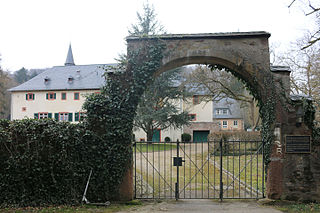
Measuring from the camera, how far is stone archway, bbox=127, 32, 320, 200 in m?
6.73

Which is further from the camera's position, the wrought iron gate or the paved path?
the wrought iron gate

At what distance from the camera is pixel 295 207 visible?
6.30 meters

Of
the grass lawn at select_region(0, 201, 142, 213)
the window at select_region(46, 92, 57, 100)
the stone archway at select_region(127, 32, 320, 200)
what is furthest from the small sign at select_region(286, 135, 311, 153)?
the window at select_region(46, 92, 57, 100)

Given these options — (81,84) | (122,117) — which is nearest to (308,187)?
(122,117)

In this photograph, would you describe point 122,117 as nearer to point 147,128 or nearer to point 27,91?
point 147,128

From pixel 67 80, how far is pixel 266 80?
34418 mm

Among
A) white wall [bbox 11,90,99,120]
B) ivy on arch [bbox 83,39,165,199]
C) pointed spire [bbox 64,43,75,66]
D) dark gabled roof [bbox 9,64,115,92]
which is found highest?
pointed spire [bbox 64,43,75,66]

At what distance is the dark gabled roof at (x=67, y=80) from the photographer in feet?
117

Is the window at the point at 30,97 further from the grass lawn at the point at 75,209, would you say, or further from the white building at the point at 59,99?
the grass lawn at the point at 75,209

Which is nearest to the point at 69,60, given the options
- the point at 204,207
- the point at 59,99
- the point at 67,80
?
the point at 67,80

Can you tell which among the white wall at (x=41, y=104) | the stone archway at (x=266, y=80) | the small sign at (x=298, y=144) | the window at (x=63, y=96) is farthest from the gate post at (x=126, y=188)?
the window at (x=63, y=96)

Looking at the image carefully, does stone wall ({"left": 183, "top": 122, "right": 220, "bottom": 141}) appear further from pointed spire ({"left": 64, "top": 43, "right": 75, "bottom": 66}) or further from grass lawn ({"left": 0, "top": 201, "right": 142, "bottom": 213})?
pointed spire ({"left": 64, "top": 43, "right": 75, "bottom": 66})

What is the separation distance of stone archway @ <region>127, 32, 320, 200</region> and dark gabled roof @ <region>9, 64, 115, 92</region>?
94.3 ft

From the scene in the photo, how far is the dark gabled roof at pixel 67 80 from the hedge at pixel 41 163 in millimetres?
28461
